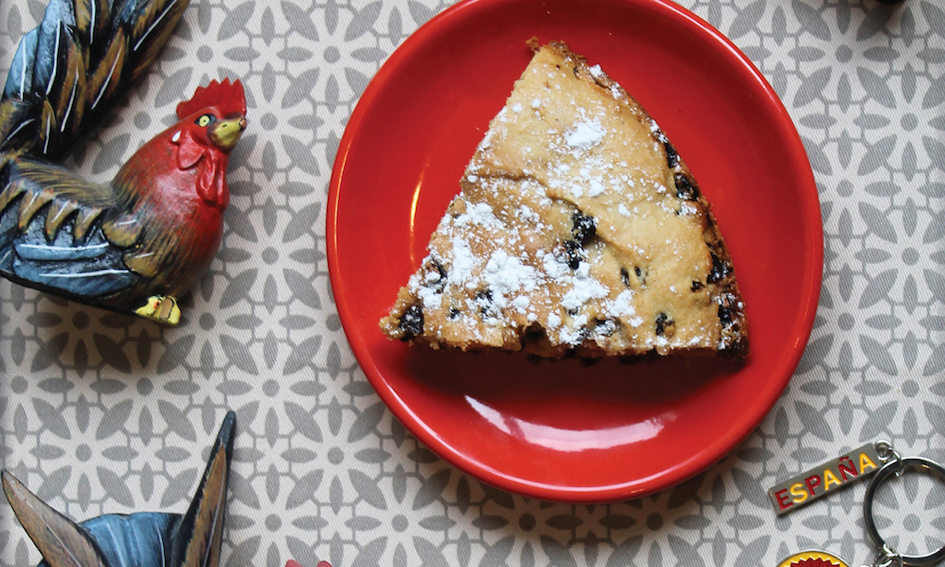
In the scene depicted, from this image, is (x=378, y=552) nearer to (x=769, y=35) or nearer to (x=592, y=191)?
(x=592, y=191)

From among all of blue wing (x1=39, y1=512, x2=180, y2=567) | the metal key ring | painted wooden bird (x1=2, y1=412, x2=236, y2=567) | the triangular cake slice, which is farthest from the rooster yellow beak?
the metal key ring

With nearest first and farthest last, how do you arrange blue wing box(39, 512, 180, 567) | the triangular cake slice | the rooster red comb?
the triangular cake slice, blue wing box(39, 512, 180, 567), the rooster red comb

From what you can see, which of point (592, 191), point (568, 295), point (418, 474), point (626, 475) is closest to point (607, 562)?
point (626, 475)

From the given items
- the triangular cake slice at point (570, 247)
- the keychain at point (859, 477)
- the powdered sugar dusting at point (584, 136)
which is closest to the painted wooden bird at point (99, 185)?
the triangular cake slice at point (570, 247)

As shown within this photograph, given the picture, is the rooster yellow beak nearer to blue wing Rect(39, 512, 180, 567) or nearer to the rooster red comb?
the rooster red comb

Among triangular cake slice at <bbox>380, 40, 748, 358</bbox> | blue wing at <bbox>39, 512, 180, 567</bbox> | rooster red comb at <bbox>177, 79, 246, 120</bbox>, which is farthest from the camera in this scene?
rooster red comb at <bbox>177, 79, 246, 120</bbox>

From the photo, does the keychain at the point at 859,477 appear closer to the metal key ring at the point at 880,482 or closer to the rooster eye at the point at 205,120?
the metal key ring at the point at 880,482
